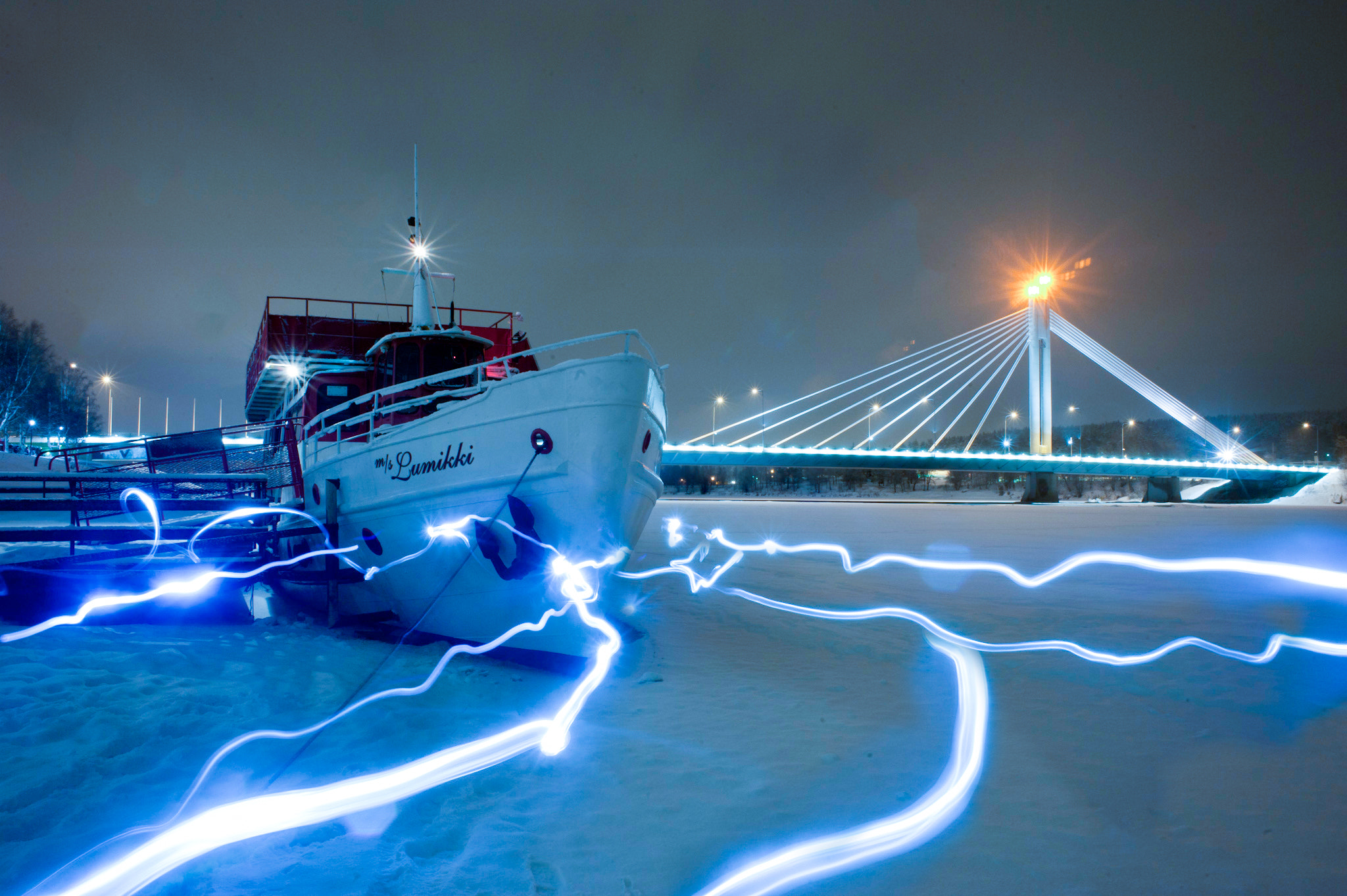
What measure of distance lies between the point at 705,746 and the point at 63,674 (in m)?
4.75

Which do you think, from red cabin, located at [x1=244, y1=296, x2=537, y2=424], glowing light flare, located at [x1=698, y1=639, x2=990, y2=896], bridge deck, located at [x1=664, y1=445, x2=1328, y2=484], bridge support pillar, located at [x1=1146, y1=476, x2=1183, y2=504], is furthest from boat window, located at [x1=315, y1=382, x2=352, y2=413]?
bridge support pillar, located at [x1=1146, y1=476, x2=1183, y2=504]

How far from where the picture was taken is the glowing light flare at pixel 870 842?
248cm

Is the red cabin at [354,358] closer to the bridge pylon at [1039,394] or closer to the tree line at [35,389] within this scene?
the tree line at [35,389]

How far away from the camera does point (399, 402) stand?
7.55 metres

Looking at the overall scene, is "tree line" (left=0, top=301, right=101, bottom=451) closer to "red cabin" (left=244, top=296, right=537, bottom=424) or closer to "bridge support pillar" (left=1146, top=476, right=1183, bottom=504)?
"red cabin" (left=244, top=296, right=537, bottom=424)

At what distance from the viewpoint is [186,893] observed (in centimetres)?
240

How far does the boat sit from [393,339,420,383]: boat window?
0.02 metres

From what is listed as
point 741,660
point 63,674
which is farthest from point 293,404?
point 741,660

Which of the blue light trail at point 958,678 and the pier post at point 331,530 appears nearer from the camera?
the blue light trail at point 958,678

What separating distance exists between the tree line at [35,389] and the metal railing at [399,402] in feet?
146

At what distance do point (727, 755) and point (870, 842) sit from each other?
3.47 feet

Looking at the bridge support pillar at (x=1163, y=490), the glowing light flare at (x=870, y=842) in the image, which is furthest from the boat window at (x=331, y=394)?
the bridge support pillar at (x=1163, y=490)

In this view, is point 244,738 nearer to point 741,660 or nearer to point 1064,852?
point 741,660

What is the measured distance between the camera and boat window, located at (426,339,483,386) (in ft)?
26.2
